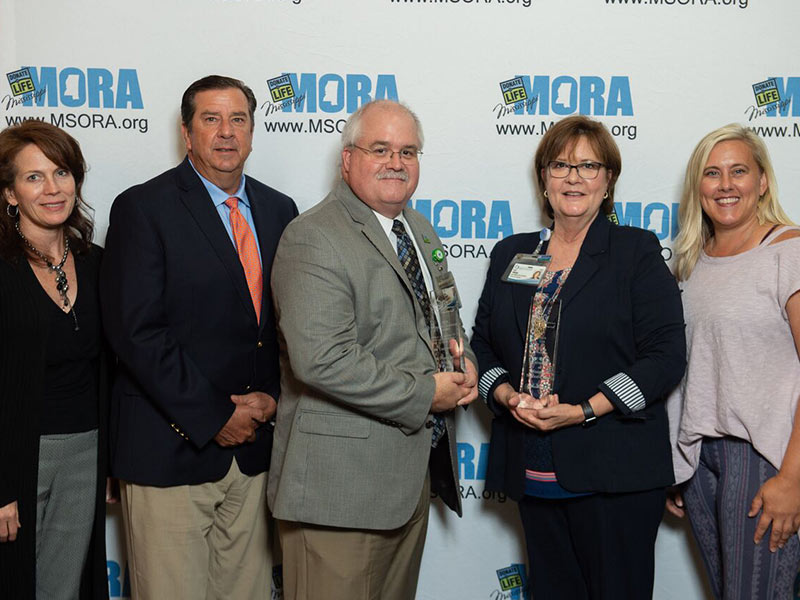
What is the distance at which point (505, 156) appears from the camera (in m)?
2.79

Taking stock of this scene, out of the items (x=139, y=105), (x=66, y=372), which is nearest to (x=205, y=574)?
(x=66, y=372)

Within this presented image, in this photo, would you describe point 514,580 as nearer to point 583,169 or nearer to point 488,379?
point 488,379

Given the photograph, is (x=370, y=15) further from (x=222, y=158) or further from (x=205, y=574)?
(x=205, y=574)

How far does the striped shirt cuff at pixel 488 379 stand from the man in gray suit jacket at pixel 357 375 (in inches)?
7.4

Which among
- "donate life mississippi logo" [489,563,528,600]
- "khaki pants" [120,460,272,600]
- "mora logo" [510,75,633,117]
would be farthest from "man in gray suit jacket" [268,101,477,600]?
"donate life mississippi logo" [489,563,528,600]

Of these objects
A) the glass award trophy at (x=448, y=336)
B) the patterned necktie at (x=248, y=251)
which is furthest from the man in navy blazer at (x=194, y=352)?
the glass award trophy at (x=448, y=336)

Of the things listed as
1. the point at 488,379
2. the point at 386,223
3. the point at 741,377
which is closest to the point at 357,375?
the point at 386,223

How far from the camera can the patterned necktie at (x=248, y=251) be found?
2281mm

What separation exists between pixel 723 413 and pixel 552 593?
2.45ft

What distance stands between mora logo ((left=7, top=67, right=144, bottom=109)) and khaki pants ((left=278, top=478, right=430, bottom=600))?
1684 mm

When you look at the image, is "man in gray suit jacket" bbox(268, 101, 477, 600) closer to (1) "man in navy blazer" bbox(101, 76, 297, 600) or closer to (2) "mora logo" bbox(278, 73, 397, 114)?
(1) "man in navy blazer" bbox(101, 76, 297, 600)

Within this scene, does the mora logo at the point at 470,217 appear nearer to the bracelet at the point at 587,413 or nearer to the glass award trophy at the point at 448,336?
the glass award trophy at the point at 448,336

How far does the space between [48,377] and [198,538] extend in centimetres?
64

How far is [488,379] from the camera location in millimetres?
2295
